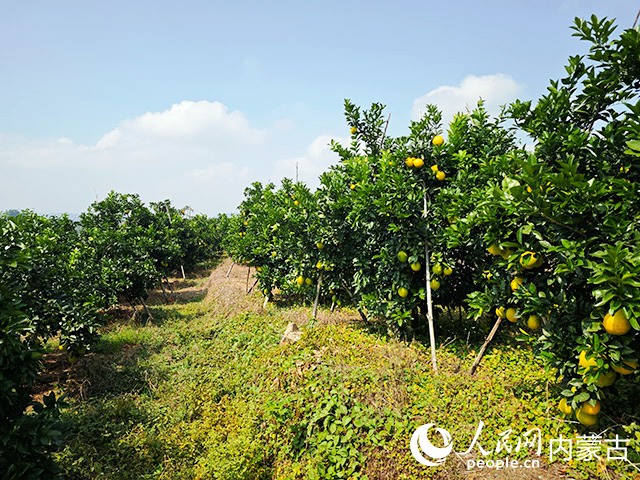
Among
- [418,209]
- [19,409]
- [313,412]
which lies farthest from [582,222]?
[19,409]

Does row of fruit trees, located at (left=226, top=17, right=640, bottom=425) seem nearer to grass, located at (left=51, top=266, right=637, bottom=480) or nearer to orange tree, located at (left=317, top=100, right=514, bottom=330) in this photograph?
orange tree, located at (left=317, top=100, right=514, bottom=330)

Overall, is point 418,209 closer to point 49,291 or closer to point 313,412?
point 313,412

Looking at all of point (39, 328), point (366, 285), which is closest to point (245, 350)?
point (366, 285)

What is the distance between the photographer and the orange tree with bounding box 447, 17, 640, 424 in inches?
105

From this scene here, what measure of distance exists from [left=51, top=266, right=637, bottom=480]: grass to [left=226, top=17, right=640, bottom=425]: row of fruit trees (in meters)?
0.83

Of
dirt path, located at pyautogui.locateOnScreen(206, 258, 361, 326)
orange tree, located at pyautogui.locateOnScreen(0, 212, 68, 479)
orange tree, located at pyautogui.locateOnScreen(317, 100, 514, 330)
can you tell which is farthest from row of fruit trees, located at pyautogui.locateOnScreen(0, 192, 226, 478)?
orange tree, located at pyautogui.locateOnScreen(317, 100, 514, 330)

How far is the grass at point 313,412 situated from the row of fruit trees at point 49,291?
0.41 m

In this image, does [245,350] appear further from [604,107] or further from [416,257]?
[604,107]

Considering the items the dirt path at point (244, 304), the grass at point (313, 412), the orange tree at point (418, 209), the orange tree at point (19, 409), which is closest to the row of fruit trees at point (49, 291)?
the orange tree at point (19, 409)

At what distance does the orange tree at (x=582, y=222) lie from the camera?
267 cm

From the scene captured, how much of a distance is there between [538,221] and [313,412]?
339 cm

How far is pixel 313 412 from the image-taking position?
14.6 ft

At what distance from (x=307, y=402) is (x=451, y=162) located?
4.14 metres

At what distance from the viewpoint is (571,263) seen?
2.87m
